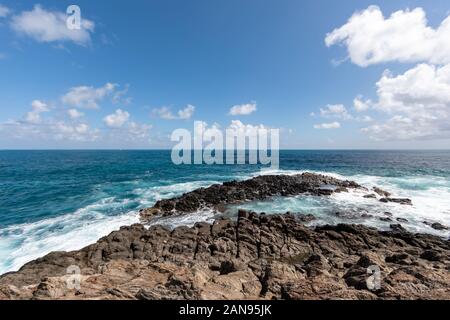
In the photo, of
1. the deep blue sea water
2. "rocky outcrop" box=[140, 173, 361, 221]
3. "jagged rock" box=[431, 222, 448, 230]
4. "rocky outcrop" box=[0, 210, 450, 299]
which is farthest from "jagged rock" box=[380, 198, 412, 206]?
"rocky outcrop" box=[0, 210, 450, 299]

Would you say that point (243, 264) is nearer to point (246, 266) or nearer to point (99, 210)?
point (246, 266)

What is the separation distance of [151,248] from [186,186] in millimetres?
26033

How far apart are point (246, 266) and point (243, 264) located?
0.31m

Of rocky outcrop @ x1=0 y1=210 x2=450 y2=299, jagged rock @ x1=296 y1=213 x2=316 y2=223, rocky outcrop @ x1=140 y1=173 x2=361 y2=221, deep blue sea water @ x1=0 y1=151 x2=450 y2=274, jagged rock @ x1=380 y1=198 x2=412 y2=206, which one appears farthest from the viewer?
jagged rock @ x1=380 y1=198 x2=412 y2=206

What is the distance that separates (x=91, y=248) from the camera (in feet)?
50.4

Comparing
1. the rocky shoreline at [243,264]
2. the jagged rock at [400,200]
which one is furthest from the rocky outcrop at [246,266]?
the jagged rock at [400,200]

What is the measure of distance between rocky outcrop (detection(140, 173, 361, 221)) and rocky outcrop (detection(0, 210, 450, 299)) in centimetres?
767

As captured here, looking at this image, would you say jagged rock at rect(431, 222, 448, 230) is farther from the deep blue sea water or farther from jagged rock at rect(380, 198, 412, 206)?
jagged rock at rect(380, 198, 412, 206)

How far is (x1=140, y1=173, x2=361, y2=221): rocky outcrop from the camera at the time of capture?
90.2 ft

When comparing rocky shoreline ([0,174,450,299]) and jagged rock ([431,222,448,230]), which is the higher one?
rocky shoreline ([0,174,450,299])

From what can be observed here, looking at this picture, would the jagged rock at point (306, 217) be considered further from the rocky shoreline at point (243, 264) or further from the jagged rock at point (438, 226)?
the jagged rock at point (438, 226)
